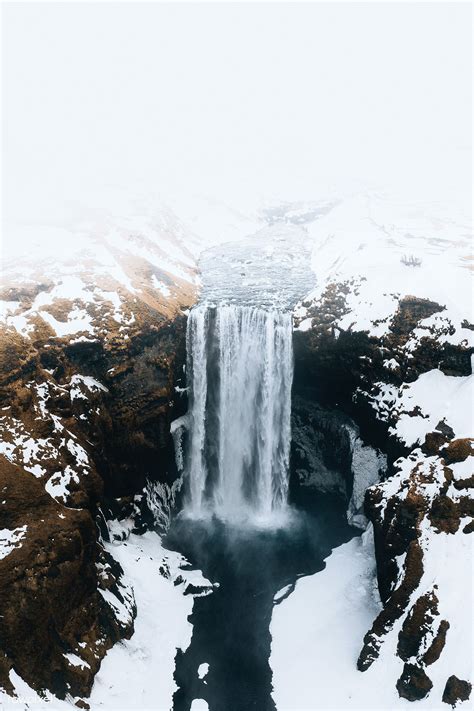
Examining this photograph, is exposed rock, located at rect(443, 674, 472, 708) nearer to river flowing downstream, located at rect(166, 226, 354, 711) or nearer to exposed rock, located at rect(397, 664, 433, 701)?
exposed rock, located at rect(397, 664, 433, 701)

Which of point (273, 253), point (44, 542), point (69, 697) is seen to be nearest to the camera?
point (69, 697)

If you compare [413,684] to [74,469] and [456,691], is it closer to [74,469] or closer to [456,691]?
[456,691]

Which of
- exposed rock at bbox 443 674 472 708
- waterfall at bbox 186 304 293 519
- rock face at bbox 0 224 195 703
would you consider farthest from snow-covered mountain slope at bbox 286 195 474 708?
rock face at bbox 0 224 195 703

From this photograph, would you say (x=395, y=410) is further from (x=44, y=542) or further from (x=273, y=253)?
(x=273, y=253)

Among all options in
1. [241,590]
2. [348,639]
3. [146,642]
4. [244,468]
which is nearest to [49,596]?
[146,642]

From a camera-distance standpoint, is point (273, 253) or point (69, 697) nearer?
point (69, 697)

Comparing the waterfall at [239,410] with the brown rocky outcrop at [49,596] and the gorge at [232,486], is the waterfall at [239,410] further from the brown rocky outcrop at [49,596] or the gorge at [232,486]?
the brown rocky outcrop at [49,596]

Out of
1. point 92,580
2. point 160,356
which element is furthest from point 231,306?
point 92,580
